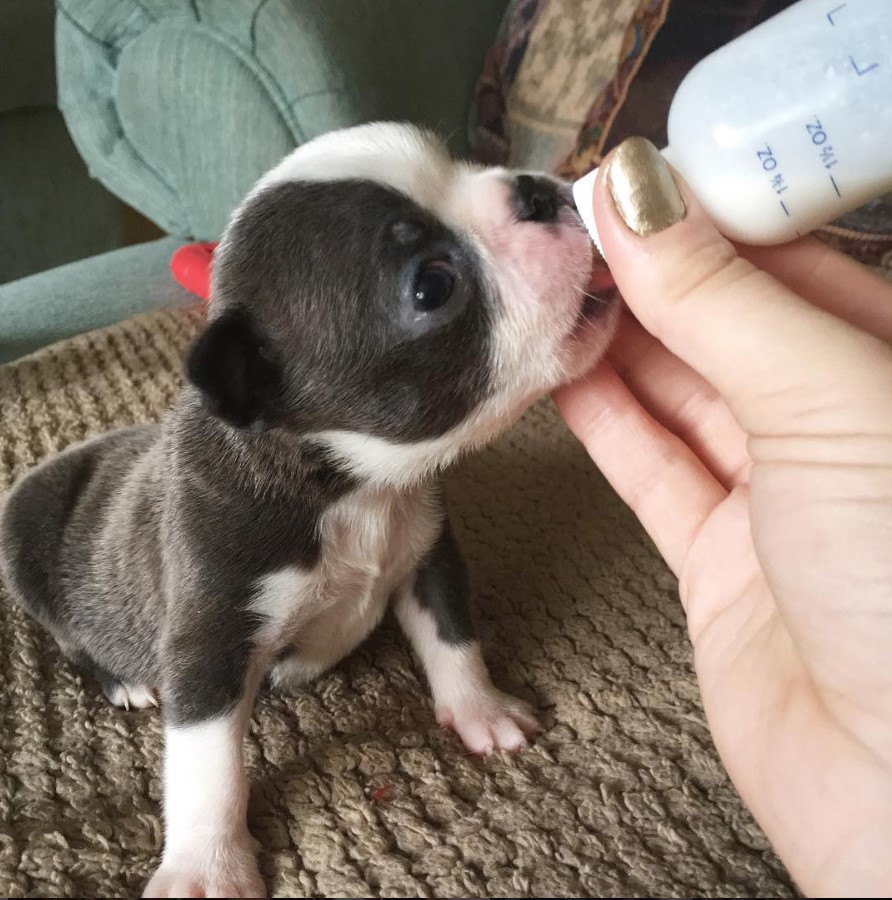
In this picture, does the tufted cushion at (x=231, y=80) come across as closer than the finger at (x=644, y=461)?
No

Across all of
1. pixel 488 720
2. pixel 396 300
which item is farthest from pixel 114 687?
pixel 396 300

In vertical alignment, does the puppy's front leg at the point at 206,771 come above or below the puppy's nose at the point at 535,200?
below

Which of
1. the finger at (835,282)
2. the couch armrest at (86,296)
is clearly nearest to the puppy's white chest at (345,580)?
the finger at (835,282)

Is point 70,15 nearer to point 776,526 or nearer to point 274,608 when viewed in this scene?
point 274,608

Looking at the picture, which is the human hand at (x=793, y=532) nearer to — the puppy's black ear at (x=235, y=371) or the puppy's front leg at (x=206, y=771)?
the puppy's black ear at (x=235, y=371)

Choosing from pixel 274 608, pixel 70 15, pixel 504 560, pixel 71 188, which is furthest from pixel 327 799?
pixel 71 188

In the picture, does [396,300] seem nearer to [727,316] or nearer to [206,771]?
[727,316]

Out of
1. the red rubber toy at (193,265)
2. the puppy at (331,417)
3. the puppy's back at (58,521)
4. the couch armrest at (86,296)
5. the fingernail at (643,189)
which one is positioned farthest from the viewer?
the couch armrest at (86,296)
